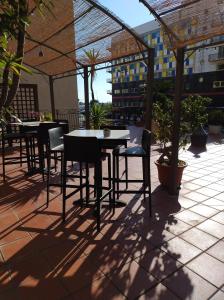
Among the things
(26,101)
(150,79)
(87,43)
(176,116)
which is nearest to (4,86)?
(176,116)

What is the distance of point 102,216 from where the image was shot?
2984mm

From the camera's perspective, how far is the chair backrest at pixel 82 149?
8.47ft

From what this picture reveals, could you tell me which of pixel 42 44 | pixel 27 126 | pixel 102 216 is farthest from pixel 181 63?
pixel 42 44

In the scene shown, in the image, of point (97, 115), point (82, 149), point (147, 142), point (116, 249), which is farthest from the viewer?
point (97, 115)

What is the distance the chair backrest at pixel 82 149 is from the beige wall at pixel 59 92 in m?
8.03

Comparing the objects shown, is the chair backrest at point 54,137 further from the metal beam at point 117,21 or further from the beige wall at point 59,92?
the beige wall at point 59,92

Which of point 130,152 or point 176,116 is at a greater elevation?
point 176,116

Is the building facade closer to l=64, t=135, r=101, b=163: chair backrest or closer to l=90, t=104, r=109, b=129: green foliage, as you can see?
l=90, t=104, r=109, b=129: green foliage

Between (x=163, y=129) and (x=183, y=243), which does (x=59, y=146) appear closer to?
(x=163, y=129)

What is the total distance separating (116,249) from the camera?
7.58 ft

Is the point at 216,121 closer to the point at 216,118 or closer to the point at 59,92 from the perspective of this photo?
the point at 216,118

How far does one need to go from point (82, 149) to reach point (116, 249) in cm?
107

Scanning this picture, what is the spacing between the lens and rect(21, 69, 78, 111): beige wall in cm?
1010

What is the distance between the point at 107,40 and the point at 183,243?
4035 mm
